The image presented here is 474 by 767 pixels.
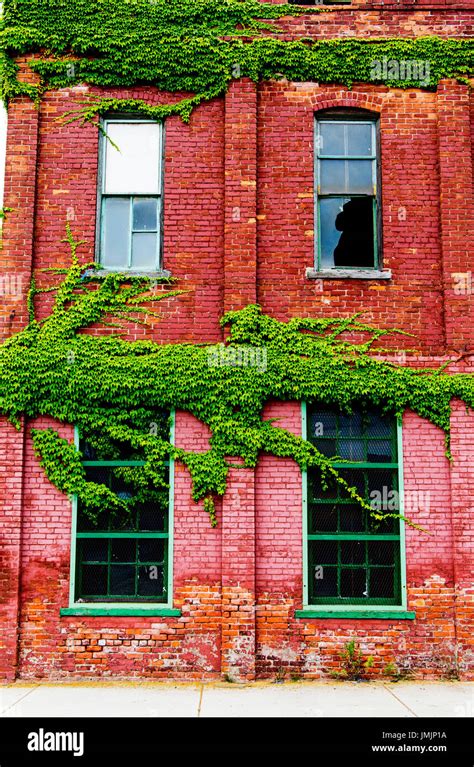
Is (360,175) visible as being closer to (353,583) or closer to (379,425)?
(379,425)

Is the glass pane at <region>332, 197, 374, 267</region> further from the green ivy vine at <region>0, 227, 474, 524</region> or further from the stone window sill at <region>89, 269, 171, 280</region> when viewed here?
the stone window sill at <region>89, 269, 171, 280</region>

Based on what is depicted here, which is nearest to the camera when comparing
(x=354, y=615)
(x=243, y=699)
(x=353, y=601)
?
(x=243, y=699)

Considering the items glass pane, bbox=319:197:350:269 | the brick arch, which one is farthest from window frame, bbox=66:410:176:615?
the brick arch

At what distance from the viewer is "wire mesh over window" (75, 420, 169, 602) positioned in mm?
8531

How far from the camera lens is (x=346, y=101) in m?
9.20

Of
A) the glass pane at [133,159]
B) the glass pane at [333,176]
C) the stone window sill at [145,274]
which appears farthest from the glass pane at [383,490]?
the glass pane at [133,159]

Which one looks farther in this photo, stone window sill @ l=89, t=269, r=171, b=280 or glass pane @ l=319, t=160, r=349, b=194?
glass pane @ l=319, t=160, r=349, b=194

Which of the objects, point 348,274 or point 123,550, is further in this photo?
point 348,274

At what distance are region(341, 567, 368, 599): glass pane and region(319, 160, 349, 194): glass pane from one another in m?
4.89

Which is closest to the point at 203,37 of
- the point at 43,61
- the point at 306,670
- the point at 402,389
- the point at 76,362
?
the point at 43,61

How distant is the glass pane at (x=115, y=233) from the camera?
30.0 ft

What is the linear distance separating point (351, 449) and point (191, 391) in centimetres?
213

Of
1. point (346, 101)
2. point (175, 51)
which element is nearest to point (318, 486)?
point (346, 101)

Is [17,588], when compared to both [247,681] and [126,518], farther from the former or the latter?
[247,681]
